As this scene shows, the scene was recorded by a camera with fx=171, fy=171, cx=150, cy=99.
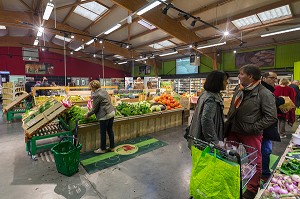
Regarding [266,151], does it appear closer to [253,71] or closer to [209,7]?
[253,71]

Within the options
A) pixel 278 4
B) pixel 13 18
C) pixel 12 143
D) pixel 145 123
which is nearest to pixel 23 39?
pixel 13 18

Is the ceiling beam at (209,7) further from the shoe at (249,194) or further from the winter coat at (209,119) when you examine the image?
the shoe at (249,194)

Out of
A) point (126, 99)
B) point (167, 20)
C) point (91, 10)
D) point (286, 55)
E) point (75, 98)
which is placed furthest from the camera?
point (286, 55)

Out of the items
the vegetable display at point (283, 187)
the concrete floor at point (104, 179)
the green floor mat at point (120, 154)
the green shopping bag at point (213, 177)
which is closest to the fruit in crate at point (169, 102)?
the green floor mat at point (120, 154)

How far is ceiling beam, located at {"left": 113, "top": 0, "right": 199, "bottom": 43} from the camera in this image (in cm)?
634

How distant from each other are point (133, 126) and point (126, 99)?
202cm

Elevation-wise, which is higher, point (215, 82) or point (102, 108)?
point (215, 82)

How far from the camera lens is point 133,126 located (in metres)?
4.76

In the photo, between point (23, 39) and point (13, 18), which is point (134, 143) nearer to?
point (13, 18)

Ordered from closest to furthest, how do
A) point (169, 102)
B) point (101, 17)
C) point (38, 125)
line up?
point (38, 125)
point (169, 102)
point (101, 17)

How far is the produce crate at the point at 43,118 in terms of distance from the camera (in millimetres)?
3217

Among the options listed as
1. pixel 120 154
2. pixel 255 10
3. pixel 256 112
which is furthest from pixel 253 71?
pixel 255 10

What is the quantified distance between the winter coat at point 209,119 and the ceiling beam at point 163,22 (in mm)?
5676

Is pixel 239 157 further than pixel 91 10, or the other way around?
pixel 91 10
